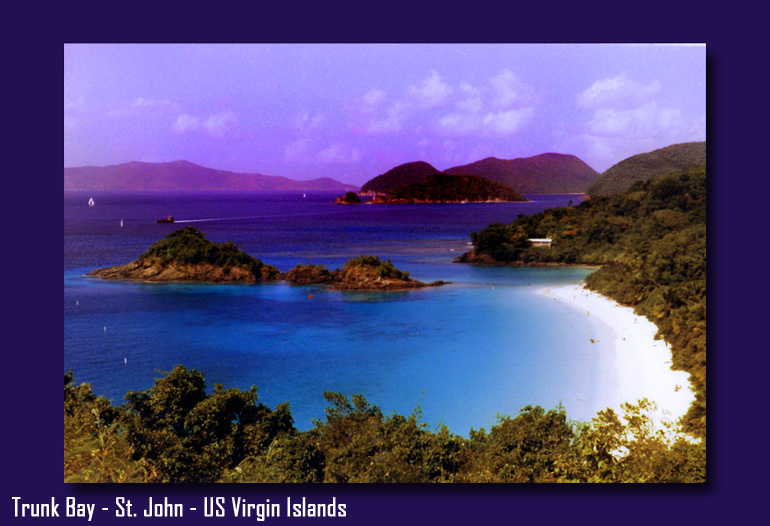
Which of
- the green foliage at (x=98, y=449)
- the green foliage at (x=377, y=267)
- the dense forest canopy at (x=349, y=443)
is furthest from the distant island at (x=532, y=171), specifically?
the green foliage at (x=98, y=449)

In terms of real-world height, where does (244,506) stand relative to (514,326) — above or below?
below

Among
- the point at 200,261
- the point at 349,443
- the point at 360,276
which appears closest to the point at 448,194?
the point at 360,276

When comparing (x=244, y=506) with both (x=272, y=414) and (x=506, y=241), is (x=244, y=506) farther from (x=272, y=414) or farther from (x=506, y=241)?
(x=506, y=241)

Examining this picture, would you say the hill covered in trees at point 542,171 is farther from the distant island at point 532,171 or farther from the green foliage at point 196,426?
the green foliage at point 196,426

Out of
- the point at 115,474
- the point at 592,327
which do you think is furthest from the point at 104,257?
the point at 592,327

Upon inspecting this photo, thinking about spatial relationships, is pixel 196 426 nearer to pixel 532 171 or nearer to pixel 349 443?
pixel 349 443

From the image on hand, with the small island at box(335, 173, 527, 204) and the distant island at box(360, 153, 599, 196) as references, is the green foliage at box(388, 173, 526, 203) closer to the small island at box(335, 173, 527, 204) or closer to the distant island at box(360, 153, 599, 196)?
the small island at box(335, 173, 527, 204)
